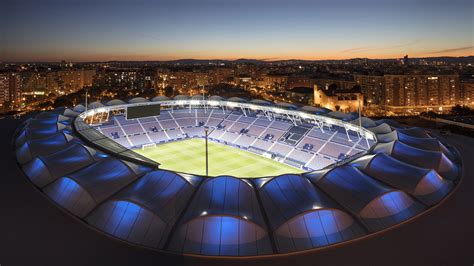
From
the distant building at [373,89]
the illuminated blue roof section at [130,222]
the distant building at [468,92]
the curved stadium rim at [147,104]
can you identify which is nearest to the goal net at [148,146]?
the curved stadium rim at [147,104]

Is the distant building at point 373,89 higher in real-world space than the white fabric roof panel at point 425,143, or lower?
higher

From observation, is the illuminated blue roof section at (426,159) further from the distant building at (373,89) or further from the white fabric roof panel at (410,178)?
the distant building at (373,89)

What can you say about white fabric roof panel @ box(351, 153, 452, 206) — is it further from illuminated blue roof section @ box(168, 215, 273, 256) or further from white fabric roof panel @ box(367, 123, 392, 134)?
white fabric roof panel @ box(367, 123, 392, 134)

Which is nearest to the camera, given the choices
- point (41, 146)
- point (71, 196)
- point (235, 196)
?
point (235, 196)

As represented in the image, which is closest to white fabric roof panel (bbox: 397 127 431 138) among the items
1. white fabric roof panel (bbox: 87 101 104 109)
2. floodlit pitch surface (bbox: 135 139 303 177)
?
floodlit pitch surface (bbox: 135 139 303 177)

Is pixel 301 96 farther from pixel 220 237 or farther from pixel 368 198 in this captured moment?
pixel 220 237

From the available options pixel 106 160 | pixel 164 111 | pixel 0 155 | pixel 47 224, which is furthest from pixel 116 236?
pixel 164 111

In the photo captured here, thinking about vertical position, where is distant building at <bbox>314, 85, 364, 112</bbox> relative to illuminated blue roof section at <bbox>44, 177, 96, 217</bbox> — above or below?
above

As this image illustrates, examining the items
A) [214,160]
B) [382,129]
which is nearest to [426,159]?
[382,129]
